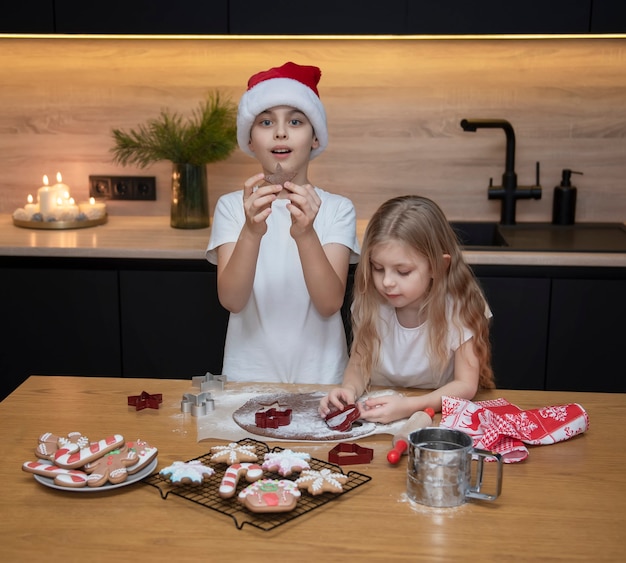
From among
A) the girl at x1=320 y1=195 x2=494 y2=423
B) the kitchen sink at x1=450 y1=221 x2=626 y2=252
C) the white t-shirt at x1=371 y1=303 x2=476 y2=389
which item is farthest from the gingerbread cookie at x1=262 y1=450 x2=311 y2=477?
the kitchen sink at x1=450 y1=221 x2=626 y2=252

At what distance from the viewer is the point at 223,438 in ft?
4.56

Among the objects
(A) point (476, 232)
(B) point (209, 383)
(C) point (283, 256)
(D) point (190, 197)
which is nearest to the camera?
(B) point (209, 383)

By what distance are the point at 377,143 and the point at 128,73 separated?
89 centimetres

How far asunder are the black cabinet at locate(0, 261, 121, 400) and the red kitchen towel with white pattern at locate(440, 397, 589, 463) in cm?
145

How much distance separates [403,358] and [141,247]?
1.07 metres

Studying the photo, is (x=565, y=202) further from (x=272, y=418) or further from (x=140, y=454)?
(x=140, y=454)

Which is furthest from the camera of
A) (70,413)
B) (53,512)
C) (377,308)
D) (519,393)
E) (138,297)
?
(138,297)

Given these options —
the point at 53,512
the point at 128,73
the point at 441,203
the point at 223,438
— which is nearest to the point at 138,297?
the point at 128,73

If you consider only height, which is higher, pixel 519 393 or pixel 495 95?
pixel 495 95

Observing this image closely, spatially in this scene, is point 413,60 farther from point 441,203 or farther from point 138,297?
point 138,297

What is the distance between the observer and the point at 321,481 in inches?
47.3
